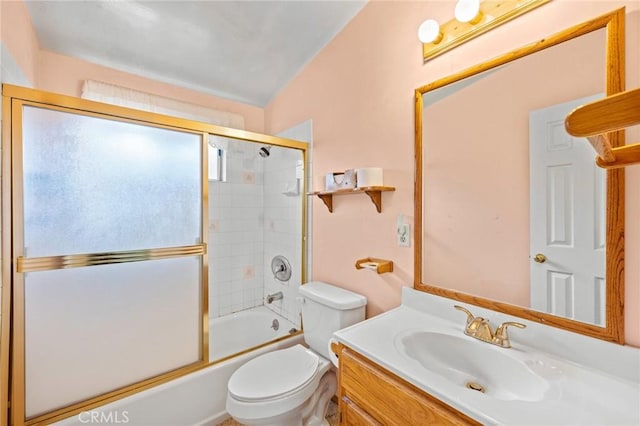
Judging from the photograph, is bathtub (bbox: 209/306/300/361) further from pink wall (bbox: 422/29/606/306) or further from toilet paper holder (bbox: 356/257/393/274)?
pink wall (bbox: 422/29/606/306)

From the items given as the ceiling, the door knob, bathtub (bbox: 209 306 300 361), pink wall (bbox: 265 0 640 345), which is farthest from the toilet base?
the ceiling

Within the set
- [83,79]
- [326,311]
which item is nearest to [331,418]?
[326,311]

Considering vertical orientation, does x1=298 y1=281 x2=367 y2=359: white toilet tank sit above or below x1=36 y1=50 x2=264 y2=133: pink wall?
below

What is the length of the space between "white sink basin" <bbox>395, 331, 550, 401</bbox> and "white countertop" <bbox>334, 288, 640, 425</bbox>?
23mm

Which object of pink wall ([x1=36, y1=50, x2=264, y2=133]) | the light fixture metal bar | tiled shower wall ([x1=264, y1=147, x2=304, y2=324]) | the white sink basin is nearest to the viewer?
the white sink basin

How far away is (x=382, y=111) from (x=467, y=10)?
55 cm

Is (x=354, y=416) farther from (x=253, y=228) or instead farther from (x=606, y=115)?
(x=253, y=228)

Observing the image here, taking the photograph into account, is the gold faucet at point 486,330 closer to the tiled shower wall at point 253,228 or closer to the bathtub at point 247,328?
the tiled shower wall at point 253,228

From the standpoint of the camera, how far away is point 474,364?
0.98 meters

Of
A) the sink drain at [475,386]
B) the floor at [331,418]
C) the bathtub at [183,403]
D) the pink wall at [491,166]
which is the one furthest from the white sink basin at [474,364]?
the bathtub at [183,403]

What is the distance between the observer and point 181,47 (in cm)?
180

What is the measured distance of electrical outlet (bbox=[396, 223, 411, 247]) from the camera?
1389mm

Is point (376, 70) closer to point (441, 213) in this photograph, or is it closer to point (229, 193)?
point (441, 213)

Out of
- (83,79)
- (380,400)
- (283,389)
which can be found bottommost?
(283,389)
